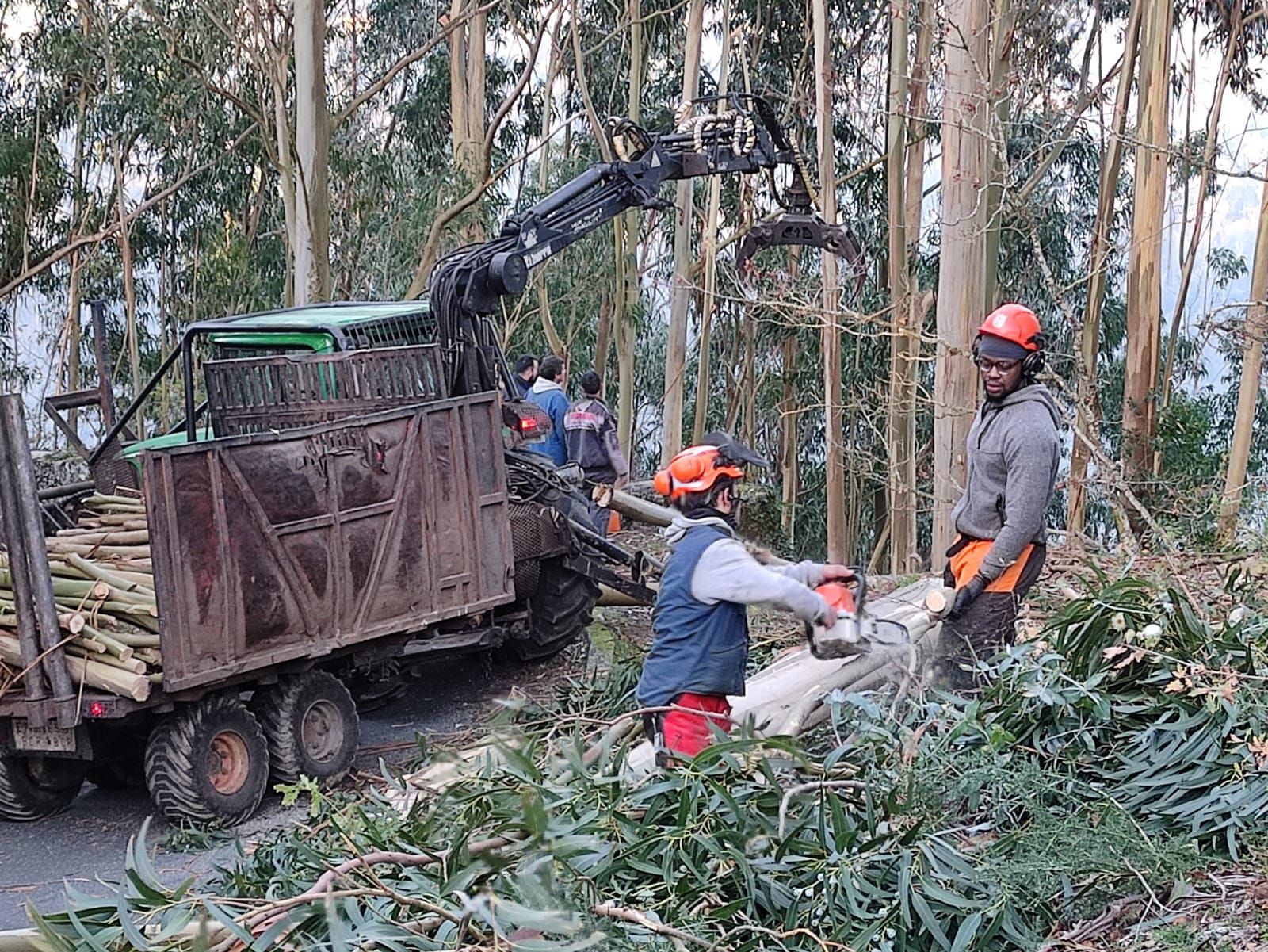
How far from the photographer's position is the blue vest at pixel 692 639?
5.07 m

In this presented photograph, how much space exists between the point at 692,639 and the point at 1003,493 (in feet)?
5.23

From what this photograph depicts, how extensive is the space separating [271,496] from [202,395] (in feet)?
11.0

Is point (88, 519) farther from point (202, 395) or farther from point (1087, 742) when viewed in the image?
point (1087, 742)

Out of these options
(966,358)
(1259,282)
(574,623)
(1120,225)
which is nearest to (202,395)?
(574,623)

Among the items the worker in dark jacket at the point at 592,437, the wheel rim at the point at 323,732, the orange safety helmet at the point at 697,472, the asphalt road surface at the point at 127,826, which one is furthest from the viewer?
the worker in dark jacket at the point at 592,437

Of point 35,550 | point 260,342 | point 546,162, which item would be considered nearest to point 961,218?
point 260,342

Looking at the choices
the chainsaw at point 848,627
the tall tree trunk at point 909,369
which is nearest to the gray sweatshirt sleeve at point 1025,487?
the chainsaw at point 848,627

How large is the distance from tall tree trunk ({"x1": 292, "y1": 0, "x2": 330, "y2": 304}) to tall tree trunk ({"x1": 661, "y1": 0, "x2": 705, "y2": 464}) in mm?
7503

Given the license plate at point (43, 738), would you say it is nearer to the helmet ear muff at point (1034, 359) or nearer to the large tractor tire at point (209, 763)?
the large tractor tire at point (209, 763)

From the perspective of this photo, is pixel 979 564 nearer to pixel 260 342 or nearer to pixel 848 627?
pixel 848 627

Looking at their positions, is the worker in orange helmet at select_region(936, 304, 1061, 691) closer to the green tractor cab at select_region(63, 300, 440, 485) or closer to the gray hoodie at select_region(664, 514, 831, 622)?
the gray hoodie at select_region(664, 514, 831, 622)

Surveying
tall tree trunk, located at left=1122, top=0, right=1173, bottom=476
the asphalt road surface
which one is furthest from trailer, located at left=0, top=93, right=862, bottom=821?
tall tree trunk, located at left=1122, top=0, right=1173, bottom=476

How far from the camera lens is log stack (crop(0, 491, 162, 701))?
271 inches

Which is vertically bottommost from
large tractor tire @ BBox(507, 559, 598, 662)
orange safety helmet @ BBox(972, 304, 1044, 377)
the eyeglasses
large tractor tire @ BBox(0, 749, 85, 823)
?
large tractor tire @ BBox(0, 749, 85, 823)
